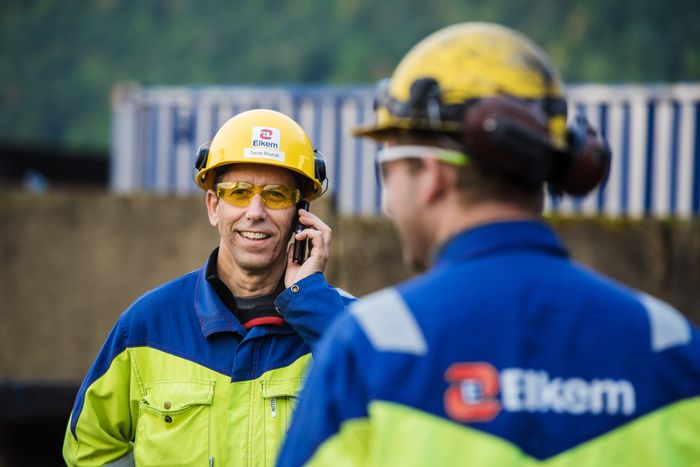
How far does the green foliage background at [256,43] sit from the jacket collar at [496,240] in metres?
20.5

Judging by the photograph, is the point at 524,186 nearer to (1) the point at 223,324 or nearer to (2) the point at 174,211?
(1) the point at 223,324

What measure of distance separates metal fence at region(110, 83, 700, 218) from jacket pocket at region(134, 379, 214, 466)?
27.7 ft

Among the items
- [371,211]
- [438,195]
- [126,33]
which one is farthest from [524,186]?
[126,33]

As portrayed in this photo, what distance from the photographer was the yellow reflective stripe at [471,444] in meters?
1.98

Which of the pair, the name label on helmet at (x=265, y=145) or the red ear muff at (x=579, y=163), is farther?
the name label on helmet at (x=265, y=145)

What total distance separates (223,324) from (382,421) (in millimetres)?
1780

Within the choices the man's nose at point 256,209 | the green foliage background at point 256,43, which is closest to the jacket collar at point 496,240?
the man's nose at point 256,209

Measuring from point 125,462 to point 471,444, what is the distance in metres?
2.08

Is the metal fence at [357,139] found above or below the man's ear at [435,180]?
above

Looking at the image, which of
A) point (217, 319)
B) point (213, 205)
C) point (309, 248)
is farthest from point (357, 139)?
point (217, 319)

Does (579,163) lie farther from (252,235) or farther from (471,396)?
(252,235)

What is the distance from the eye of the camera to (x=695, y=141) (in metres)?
12.7

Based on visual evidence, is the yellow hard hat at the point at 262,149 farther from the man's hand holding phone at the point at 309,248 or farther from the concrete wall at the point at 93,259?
the concrete wall at the point at 93,259

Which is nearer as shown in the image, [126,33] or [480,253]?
[480,253]
